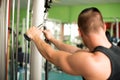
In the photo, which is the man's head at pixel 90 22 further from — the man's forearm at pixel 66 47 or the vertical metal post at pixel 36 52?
the man's forearm at pixel 66 47

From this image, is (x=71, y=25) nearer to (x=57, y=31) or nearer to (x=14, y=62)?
(x=57, y=31)

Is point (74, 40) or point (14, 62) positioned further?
point (74, 40)

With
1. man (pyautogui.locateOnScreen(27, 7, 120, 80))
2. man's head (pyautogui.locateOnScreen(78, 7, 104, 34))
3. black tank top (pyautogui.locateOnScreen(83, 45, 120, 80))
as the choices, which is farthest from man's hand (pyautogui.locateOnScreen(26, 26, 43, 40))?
black tank top (pyautogui.locateOnScreen(83, 45, 120, 80))

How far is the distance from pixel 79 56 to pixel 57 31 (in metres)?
8.55

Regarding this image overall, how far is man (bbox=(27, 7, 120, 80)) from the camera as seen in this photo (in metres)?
1.60

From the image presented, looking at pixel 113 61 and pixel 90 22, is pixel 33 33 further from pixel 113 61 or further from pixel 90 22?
pixel 113 61

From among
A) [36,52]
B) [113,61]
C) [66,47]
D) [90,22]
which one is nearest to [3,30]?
[36,52]

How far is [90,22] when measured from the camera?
174 centimetres

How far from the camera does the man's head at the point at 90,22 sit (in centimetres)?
174

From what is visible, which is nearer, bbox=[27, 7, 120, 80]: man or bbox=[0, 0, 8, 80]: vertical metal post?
bbox=[27, 7, 120, 80]: man

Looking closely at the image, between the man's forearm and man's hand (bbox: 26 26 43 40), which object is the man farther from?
the man's forearm

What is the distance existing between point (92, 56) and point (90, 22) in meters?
0.27

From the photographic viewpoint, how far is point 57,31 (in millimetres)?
10164

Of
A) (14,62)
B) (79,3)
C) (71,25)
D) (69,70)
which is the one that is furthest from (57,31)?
(69,70)
